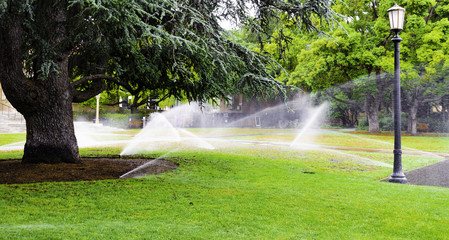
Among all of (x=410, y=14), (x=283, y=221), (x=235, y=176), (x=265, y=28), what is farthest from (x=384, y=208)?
(x=410, y=14)

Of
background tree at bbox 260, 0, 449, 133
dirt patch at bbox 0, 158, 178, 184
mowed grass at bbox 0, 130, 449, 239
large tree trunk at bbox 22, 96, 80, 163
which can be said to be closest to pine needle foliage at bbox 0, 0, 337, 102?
large tree trunk at bbox 22, 96, 80, 163

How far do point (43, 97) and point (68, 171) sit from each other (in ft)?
6.71

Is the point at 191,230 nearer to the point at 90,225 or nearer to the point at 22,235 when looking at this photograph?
the point at 90,225

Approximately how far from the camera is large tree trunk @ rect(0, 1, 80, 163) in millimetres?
9625

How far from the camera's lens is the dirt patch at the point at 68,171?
8.69 meters

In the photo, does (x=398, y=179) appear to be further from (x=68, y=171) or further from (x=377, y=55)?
(x=377, y=55)

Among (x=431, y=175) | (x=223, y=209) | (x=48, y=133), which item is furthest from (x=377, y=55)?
(x=223, y=209)

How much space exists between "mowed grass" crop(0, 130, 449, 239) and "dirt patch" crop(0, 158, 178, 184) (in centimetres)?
78

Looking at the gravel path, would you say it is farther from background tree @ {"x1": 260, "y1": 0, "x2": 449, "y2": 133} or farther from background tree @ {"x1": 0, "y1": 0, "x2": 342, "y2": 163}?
background tree @ {"x1": 260, "y1": 0, "x2": 449, "y2": 133}

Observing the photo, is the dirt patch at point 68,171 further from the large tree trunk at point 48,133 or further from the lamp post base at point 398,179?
the lamp post base at point 398,179

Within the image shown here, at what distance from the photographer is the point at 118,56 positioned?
35.6ft

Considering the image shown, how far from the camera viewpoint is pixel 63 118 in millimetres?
10430

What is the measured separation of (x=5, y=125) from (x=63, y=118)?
27.2 metres

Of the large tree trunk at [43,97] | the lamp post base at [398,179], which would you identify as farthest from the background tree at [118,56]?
the lamp post base at [398,179]
